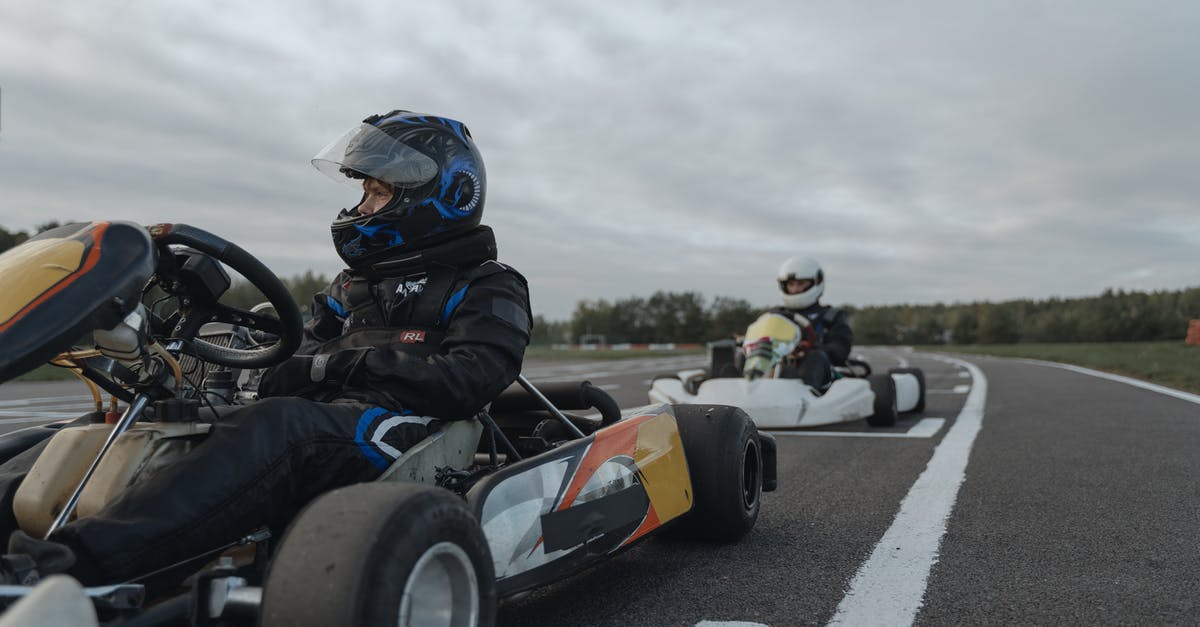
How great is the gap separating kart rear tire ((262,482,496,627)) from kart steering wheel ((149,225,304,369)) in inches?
27.5

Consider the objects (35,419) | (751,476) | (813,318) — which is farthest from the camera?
(813,318)

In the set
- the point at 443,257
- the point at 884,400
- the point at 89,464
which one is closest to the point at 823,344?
the point at 884,400

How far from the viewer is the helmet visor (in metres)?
2.88

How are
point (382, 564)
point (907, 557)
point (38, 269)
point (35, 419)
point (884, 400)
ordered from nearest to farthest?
point (382, 564)
point (38, 269)
point (907, 557)
point (35, 419)
point (884, 400)

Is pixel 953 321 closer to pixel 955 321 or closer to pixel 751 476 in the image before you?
pixel 955 321

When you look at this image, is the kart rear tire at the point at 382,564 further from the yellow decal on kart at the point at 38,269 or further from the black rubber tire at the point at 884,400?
the black rubber tire at the point at 884,400

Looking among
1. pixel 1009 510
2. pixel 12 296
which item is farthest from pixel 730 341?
pixel 12 296

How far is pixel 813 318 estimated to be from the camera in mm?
9328

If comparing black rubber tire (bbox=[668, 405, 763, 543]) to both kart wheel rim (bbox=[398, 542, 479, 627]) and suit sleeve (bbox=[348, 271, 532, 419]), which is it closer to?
suit sleeve (bbox=[348, 271, 532, 419])

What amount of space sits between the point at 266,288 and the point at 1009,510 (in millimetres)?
3336

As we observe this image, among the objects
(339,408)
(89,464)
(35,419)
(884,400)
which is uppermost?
(339,408)

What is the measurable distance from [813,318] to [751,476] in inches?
232

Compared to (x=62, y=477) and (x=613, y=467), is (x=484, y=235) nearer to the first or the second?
(x=613, y=467)

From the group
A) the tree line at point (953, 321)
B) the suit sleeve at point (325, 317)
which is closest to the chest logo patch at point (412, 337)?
the suit sleeve at point (325, 317)
